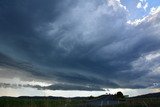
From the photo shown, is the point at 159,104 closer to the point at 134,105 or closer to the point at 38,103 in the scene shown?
the point at 134,105

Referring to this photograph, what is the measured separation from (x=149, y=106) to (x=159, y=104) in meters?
3.25

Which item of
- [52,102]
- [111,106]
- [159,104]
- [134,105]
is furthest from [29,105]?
[159,104]

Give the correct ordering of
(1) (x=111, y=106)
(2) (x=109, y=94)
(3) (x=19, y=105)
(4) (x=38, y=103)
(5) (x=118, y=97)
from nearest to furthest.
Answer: (1) (x=111, y=106) < (3) (x=19, y=105) < (4) (x=38, y=103) < (5) (x=118, y=97) < (2) (x=109, y=94)

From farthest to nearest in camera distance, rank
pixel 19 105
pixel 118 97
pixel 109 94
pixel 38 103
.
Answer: pixel 109 94
pixel 118 97
pixel 38 103
pixel 19 105

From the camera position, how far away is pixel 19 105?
110 metres

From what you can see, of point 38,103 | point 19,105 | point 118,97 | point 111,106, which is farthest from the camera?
point 118,97

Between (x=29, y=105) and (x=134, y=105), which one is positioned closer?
(x=134, y=105)

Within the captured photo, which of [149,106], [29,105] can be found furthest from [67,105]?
[149,106]

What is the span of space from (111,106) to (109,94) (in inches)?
2382

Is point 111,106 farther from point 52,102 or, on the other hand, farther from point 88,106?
point 52,102

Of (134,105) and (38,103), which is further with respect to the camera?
(38,103)

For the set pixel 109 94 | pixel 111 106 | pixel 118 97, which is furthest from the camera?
pixel 109 94

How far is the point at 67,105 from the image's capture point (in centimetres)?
12350

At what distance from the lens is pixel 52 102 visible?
412 ft
